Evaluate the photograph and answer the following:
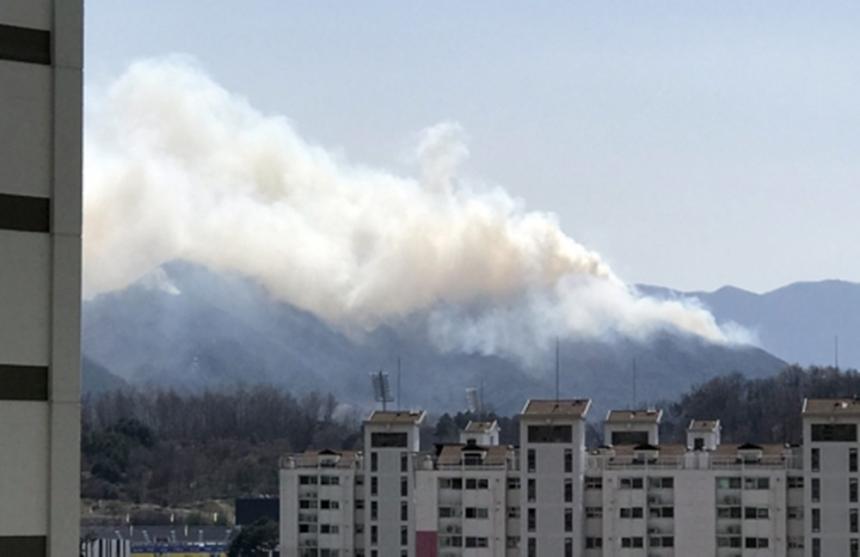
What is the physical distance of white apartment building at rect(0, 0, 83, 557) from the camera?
27.0ft

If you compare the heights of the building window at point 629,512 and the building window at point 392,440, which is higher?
the building window at point 392,440

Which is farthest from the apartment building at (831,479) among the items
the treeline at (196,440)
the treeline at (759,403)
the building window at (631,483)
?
the treeline at (759,403)

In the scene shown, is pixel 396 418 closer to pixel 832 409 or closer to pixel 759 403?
pixel 832 409

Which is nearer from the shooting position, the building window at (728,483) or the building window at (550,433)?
the building window at (728,483)

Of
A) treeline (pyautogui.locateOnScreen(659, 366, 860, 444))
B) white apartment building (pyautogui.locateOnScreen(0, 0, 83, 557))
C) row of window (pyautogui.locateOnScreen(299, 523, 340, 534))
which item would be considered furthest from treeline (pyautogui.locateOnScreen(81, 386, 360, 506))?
white apartment building (pyautogui.locateOnScreen(0, 0, 83, 557))

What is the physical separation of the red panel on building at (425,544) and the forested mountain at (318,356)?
9524 cm

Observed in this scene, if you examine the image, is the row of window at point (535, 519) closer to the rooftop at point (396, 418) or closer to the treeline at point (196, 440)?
the rooftop at point (396, 418)

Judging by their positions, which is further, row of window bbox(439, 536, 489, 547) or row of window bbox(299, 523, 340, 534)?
row of window bbox(299, 523, 340, 534)

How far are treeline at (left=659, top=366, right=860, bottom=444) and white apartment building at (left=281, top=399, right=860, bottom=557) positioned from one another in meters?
35.9

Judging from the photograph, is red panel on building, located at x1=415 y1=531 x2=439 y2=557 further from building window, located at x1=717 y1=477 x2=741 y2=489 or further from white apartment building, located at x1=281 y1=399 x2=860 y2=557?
building window, located at x1=717 y1=477 x2=741 y2=489

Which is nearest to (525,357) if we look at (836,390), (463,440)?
(836,390)

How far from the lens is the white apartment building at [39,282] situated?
324 inches

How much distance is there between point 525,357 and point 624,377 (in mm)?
6871

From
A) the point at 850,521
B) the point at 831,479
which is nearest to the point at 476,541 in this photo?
the point at 831,479
